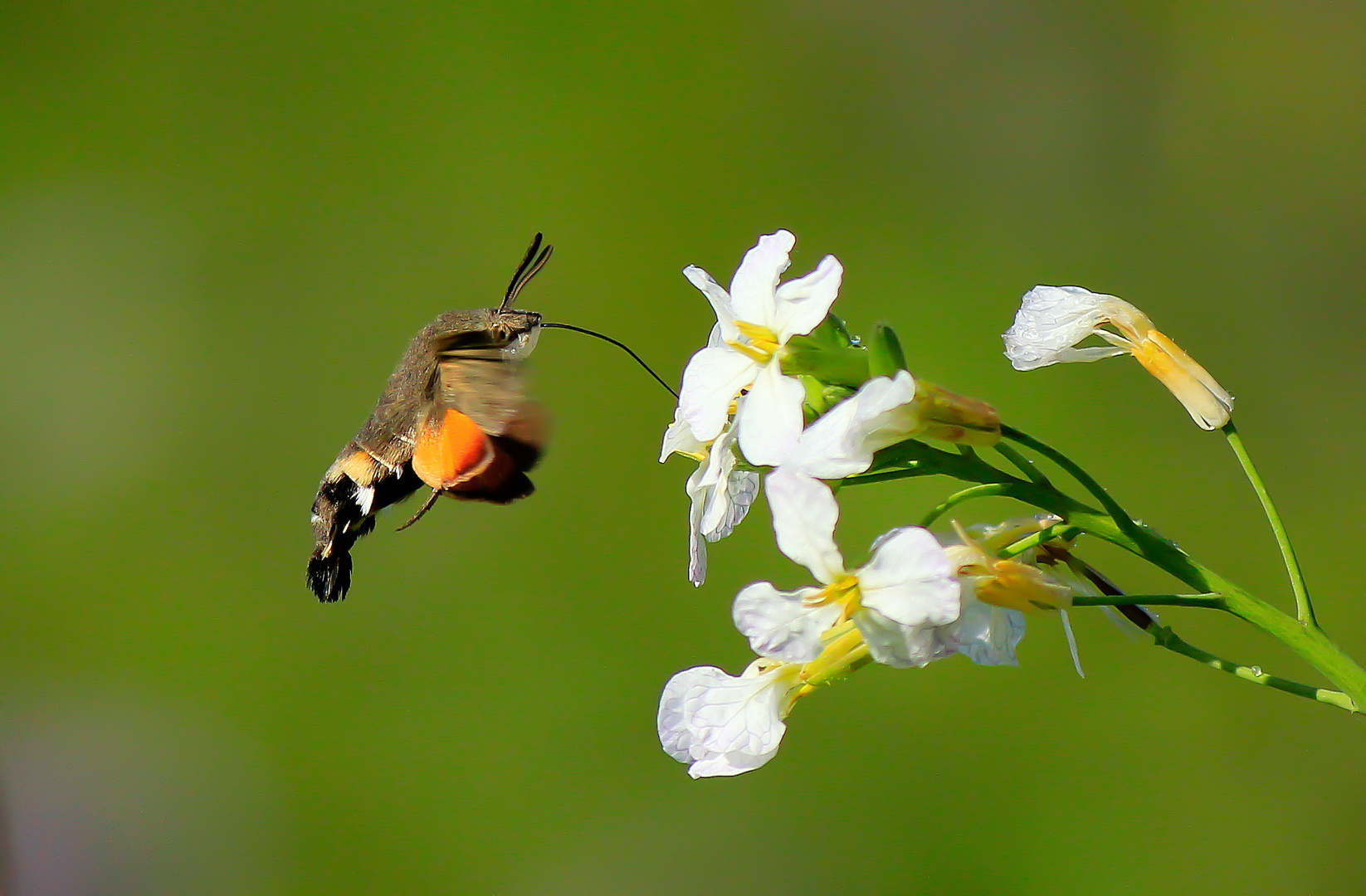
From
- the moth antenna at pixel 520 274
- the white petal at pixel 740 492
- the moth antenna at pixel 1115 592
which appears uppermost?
the moth antenna at pixel 520 274

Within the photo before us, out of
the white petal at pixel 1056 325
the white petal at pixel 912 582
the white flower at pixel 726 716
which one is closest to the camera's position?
the white petal at pixel 912 582

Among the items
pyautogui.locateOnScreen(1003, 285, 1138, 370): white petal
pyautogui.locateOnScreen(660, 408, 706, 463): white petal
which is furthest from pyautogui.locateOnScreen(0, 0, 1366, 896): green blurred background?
pyautogui.locateOnScreen(660, 408, 706, 463): white petal

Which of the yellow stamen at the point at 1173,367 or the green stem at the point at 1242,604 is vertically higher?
the yellow stamen at the point at 1173,367

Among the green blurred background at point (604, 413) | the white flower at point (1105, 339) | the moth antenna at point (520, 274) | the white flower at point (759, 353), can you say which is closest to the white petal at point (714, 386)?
the white flower at point (759, 353)

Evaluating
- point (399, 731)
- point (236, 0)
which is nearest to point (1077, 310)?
point (399, 731)

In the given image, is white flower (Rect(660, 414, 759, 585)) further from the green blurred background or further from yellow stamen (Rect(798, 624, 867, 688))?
the green blurred background

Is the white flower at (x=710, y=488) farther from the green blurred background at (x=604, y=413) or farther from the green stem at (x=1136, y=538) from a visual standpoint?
the green blurred background at (x=604, y=413)
